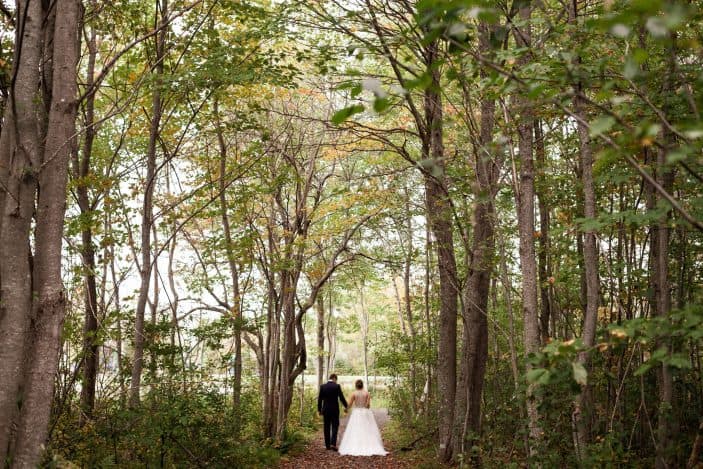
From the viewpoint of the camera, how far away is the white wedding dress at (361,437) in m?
13.6

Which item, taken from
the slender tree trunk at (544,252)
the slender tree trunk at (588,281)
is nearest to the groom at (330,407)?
the slender tree trunk at (544,252)

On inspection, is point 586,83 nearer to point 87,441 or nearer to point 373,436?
point 87,441

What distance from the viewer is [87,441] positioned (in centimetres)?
755

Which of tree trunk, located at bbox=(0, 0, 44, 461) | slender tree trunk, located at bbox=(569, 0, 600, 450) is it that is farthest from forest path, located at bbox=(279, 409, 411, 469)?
tree trunk, located at bbox=(0, 0, 44, 461)

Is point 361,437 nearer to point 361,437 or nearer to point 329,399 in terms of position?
point 361,437

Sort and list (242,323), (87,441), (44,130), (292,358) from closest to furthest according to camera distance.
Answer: (44,130), (87,441), (242,323), (292,358)

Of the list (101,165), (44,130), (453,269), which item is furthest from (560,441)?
(101,165)

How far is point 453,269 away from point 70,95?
254 inches

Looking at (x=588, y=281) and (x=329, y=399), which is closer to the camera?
(x=588, y=281)

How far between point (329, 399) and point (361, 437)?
1114 mm

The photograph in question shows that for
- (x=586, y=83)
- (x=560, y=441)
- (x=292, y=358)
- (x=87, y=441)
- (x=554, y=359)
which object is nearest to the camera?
(x=554, y=359)

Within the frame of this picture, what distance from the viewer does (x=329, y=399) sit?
553 inches

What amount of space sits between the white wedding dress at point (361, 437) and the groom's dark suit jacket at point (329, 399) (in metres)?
0.53

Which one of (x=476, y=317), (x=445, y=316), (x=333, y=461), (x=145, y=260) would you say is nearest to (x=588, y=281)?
(x=476, y=317)
